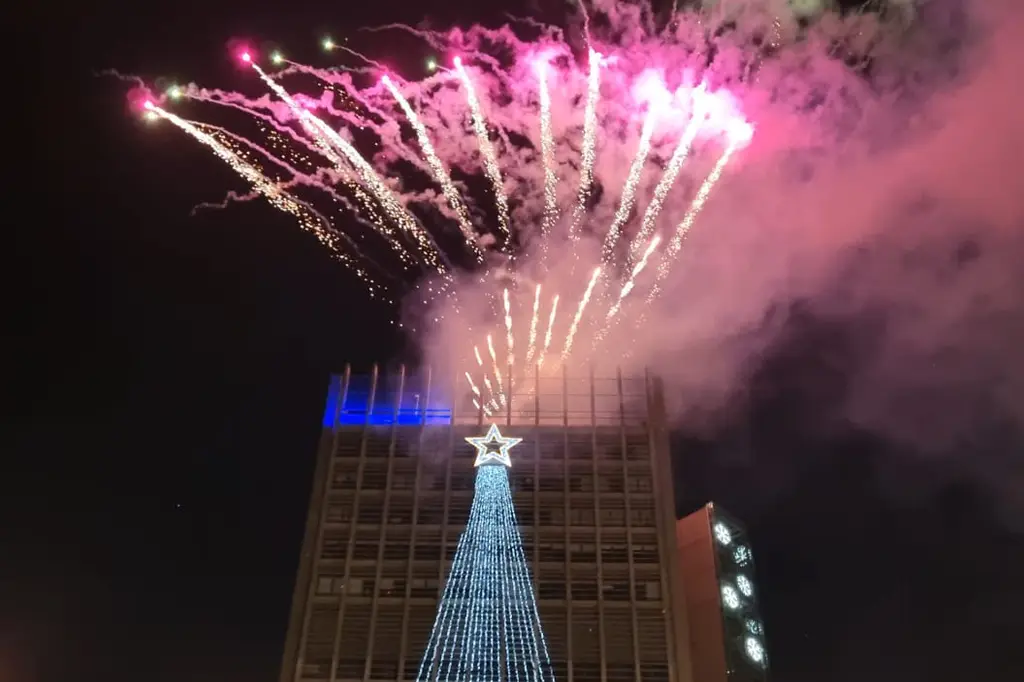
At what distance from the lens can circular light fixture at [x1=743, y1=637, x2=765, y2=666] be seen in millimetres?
43125

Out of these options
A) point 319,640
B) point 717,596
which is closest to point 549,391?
point 717,596

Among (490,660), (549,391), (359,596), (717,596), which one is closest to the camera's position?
(490,660)

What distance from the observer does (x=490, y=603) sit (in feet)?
130

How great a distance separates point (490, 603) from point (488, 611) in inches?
16.5

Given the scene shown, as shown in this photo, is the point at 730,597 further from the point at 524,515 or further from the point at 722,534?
the point at 524,515

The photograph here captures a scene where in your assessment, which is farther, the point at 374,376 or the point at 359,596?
the point at 374,376

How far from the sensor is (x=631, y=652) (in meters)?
38.5

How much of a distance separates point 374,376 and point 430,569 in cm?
1232

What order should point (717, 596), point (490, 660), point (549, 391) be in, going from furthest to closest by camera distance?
point (549, 391) → point (717, 596) → point (490, 660)

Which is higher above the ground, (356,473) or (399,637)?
(356,473)

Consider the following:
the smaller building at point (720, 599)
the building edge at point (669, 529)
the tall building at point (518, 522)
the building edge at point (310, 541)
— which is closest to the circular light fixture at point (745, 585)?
the smaller building at point (720, 599)

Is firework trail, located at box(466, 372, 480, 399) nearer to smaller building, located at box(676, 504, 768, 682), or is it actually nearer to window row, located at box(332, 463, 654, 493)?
window row, located at box(332, 463, 654, 493)

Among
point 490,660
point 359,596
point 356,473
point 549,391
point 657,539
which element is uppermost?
point 549,391

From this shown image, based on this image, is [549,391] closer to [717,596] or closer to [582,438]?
[582,438]
